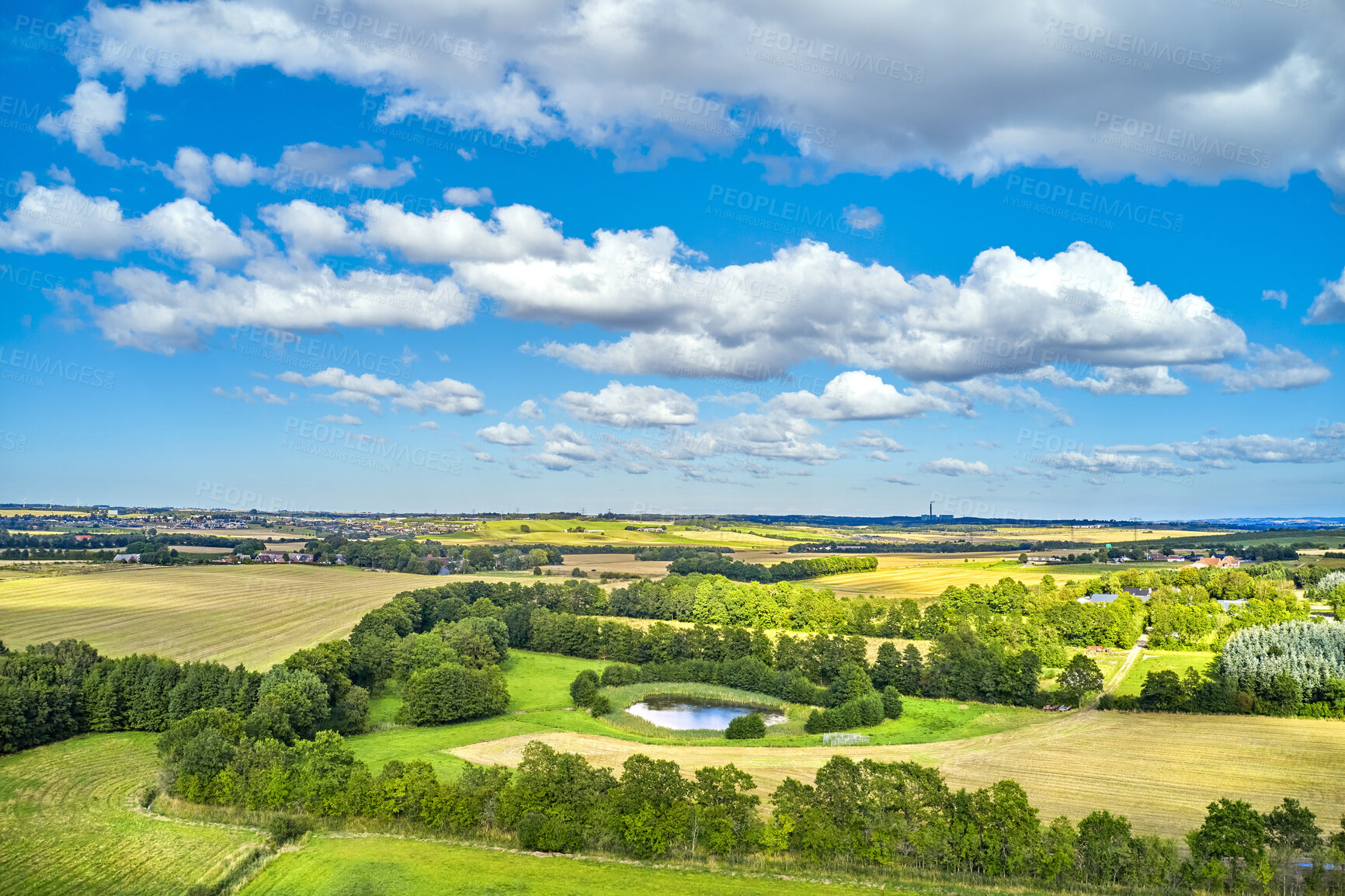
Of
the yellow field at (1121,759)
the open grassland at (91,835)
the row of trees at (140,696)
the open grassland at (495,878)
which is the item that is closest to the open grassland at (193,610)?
the row of trees at (140,696)

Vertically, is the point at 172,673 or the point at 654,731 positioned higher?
the point at 172,673

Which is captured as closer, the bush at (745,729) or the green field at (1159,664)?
the bush at (745,729)

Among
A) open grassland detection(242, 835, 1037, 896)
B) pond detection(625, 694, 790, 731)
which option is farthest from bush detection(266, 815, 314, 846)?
pond detection(625, 694, 790, 731)

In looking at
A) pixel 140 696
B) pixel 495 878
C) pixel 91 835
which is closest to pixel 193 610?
pixel 140 696

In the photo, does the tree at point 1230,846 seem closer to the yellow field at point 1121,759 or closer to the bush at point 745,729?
the yellow field at point 1121,759

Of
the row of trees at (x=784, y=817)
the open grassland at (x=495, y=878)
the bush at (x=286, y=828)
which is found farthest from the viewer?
the bush at (x=286, y=828)

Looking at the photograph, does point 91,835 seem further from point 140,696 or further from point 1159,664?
point 1159,664

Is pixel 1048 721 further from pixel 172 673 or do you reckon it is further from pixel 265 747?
pixel 172 673

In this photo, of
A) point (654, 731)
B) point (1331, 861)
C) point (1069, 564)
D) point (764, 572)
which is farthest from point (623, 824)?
point (1069, 564)
